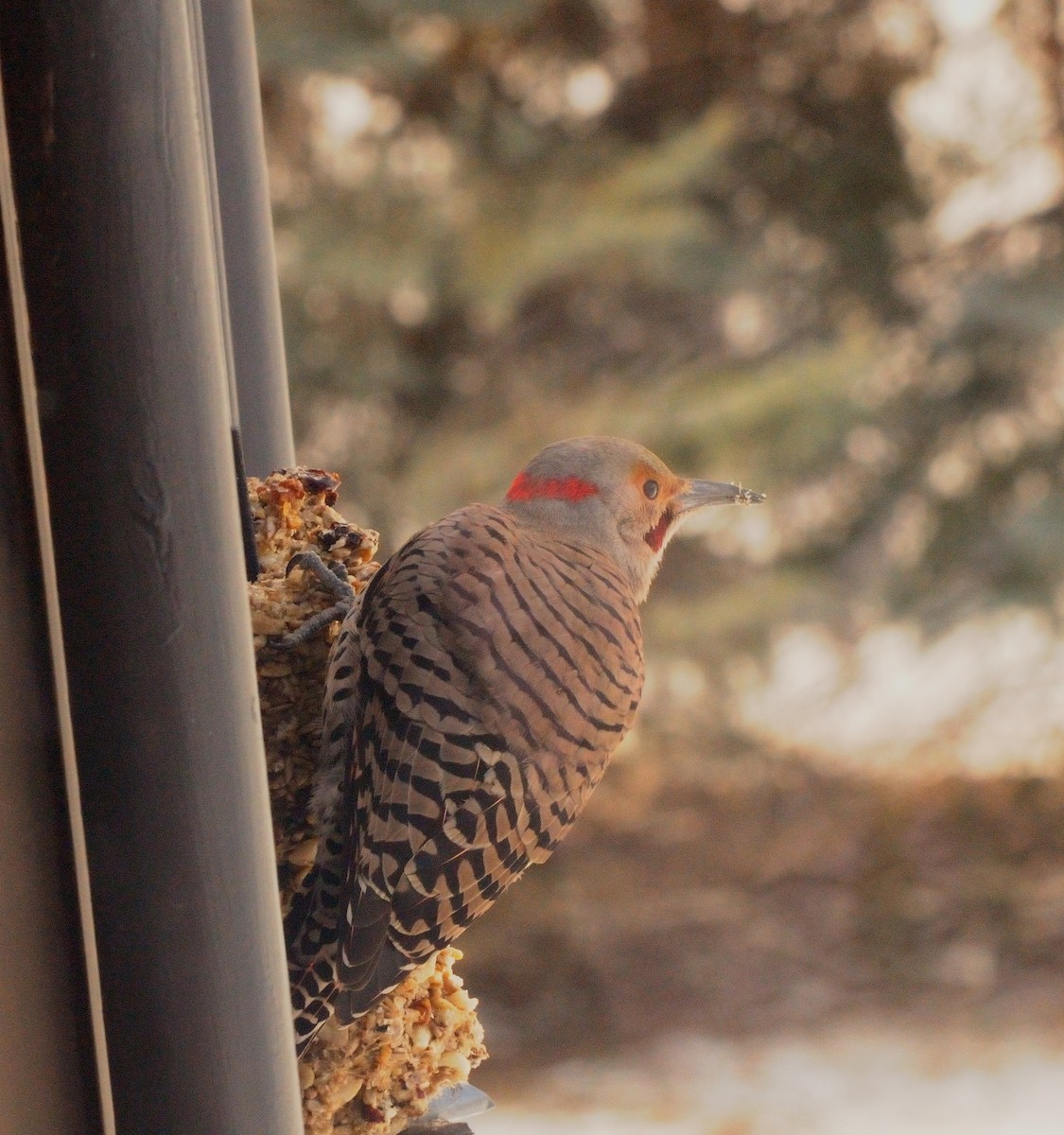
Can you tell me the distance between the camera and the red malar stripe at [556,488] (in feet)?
6.82

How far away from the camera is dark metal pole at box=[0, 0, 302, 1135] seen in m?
0.94

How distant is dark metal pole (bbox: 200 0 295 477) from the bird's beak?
75 cm

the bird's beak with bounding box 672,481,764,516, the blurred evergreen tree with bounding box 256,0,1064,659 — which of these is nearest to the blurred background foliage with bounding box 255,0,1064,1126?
the blurred evergreen tree with bounding box 256,0,1064,659

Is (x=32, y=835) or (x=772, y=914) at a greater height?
(x=772, y=914)

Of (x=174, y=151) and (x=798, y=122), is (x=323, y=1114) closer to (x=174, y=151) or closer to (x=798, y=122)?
(x=174, y=151)

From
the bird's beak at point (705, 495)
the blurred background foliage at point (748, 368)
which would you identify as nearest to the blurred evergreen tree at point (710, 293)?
the blurred background foliage at point (748, 368)

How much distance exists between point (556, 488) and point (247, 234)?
66cm

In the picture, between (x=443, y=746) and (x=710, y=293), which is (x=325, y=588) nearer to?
(x=443, y=746)

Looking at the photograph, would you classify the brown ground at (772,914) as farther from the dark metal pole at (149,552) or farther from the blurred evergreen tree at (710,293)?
the dark metal pole at (149,552)

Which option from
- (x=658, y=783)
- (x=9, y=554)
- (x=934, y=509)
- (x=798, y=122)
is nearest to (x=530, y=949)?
(x=658, y=783)

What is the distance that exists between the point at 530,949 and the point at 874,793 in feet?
6.46

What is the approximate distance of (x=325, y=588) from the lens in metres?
1.58

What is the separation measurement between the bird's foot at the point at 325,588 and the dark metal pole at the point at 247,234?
140 millimetres

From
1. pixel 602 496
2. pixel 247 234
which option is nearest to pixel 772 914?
pixel 602 496
